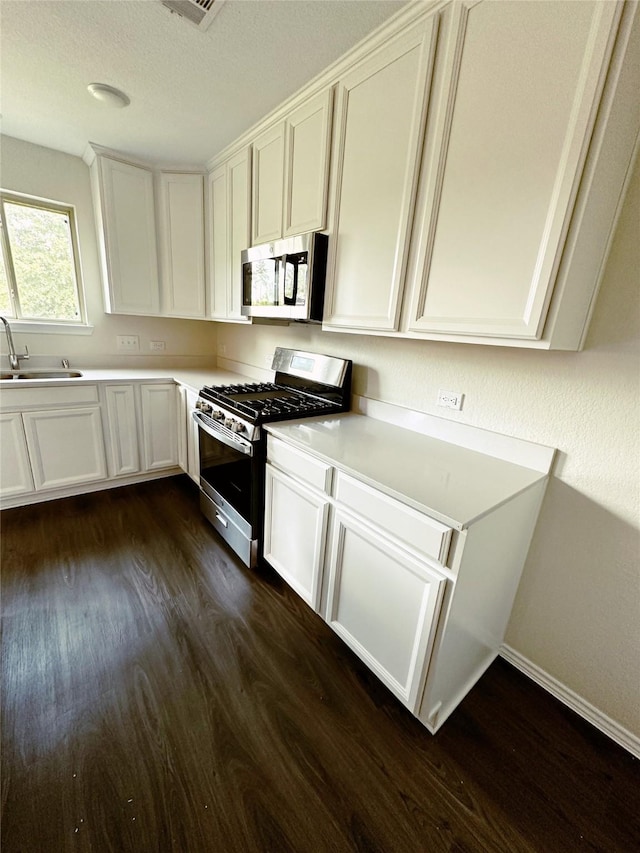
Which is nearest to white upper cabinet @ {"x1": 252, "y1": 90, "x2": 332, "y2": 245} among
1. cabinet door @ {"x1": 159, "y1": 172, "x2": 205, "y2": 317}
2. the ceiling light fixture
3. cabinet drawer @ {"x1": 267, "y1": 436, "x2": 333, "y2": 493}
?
the ceiling light fixture

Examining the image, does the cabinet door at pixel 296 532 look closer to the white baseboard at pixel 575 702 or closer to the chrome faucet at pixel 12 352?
the white baseboard at pixel 575 702

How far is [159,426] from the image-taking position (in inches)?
112

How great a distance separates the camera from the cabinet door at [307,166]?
1.64 meters

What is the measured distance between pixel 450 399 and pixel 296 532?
0.96m

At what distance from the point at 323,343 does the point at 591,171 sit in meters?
1.54

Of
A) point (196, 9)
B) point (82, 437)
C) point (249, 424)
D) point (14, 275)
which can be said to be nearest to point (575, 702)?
point (249, 424)

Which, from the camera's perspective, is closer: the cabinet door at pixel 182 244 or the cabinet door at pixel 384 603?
the cabinet door at pixel 384 603

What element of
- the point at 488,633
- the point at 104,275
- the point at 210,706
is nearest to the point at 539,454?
the point at 488,633

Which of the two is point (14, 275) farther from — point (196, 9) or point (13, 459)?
point (196, 9)

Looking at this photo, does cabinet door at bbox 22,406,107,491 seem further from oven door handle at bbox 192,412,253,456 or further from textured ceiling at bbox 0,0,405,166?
textured ceiling at bbox 0,0,405,166

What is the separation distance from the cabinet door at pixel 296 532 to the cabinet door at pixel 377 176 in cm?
82

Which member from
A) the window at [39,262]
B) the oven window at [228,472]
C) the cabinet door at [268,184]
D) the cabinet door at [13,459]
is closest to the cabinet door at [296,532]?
the oven window at [228,472]

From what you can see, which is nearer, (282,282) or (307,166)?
(307,166)

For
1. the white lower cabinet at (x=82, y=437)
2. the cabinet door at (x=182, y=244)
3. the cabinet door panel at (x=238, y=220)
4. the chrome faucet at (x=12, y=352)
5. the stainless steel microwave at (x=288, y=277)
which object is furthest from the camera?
the cabinet door at (x=182, y=244)
